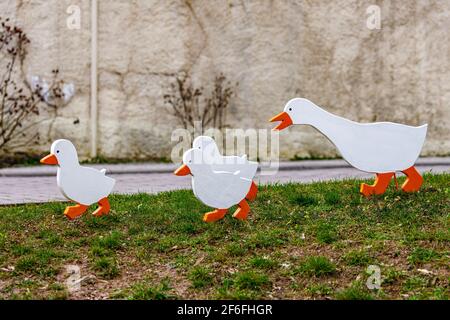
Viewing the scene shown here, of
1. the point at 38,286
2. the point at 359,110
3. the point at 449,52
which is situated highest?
the point at 449,52

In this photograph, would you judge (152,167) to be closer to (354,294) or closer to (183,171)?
(183,171)

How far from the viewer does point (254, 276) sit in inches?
169

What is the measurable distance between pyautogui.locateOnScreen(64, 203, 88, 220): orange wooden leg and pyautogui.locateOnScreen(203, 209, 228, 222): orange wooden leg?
1014 mm

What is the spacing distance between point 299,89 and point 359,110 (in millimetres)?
1071

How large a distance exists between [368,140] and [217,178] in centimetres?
142

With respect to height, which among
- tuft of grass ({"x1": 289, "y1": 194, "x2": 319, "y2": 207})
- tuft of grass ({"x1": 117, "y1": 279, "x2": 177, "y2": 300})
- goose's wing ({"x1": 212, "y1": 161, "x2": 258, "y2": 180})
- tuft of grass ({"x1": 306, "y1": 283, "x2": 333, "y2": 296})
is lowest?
tuft of grass ({"x1": 117, "y1": 279, "x2": 177, "y2": 300})

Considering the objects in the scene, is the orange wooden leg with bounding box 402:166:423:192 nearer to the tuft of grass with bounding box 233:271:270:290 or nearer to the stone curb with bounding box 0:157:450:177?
the tuft of grass with bounding box 233:271:270:290

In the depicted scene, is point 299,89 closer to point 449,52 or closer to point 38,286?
point 449,52

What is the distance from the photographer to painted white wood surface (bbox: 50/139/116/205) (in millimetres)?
5410

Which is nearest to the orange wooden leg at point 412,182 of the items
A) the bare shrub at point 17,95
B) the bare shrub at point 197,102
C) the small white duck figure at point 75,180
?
the small white duck figure at point 75,180

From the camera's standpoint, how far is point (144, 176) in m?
→ 9.12

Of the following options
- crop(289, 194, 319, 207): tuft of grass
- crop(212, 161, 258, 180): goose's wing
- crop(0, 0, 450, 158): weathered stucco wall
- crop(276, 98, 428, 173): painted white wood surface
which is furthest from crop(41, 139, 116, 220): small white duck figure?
crop(0, 0, 450, 158): weathered stucco wall

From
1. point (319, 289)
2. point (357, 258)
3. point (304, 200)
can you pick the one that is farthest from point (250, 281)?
point (304, 200)

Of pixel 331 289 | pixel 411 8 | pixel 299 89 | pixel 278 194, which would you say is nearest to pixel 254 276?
pixel 331 289
